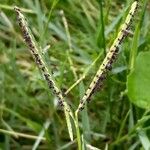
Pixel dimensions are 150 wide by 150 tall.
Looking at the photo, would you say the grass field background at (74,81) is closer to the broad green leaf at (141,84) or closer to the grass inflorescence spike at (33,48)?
the broad green leaf at (141,84)

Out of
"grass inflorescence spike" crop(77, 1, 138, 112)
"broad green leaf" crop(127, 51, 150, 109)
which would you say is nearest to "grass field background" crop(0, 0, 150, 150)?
"broad green leaf" crop(127, 51, 150, 109)

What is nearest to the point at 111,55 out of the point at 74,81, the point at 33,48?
the point at 33,48

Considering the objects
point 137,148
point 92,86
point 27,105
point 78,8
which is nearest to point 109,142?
point 137,148

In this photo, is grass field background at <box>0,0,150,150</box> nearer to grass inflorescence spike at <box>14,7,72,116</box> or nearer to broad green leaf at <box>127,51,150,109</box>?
broad green leaf at <box>127,51,150,109</box>

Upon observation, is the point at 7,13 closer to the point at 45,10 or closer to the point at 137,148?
the point at 45,10

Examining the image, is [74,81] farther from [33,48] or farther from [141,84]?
[33,48]

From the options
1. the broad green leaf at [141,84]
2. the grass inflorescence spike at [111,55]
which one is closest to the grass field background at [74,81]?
the broad green leaf at [141,84]

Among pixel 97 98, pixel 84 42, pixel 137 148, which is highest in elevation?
pixel 84 42
